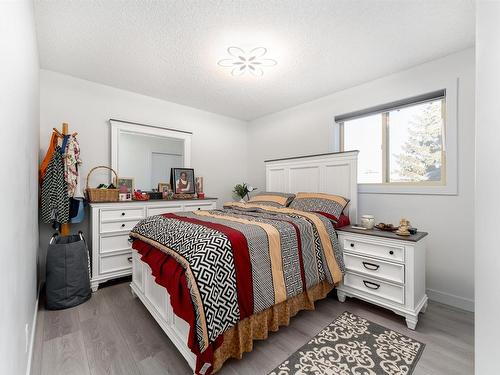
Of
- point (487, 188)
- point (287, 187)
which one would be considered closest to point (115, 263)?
point (287, 187)

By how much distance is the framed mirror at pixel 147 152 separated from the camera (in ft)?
10.2

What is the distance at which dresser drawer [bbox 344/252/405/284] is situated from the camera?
77.5 inches

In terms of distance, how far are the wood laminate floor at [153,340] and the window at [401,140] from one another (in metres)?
1.41

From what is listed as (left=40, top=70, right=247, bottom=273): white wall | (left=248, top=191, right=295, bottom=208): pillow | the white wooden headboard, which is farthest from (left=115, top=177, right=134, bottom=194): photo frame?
the white wooden headboard

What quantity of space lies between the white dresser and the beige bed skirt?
6.00 ft

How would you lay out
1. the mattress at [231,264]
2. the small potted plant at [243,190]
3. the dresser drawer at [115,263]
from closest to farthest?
the mattress at [231,264]
the dresser drawer at [115,263]
the small potted plant at [243,190]

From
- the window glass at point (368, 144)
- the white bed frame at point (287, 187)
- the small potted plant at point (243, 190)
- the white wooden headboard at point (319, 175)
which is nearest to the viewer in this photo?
the white bed frame at point (287, 187)

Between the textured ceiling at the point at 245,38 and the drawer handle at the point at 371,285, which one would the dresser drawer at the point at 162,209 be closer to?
the textured ceiling at the point at 245,38

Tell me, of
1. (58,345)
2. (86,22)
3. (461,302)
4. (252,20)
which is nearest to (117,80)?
(86,22)

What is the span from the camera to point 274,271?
1.71 meters

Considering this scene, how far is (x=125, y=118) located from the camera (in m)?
3.17

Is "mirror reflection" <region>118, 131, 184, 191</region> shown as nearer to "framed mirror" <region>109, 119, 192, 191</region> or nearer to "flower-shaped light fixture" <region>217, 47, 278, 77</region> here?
"framed mirror" <region>109, 119, 192, 191</region>

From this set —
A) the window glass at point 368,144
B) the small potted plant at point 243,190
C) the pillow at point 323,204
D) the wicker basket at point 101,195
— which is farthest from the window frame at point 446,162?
the wicker basket at point 101,195

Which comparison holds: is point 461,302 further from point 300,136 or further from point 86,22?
point 86,22
